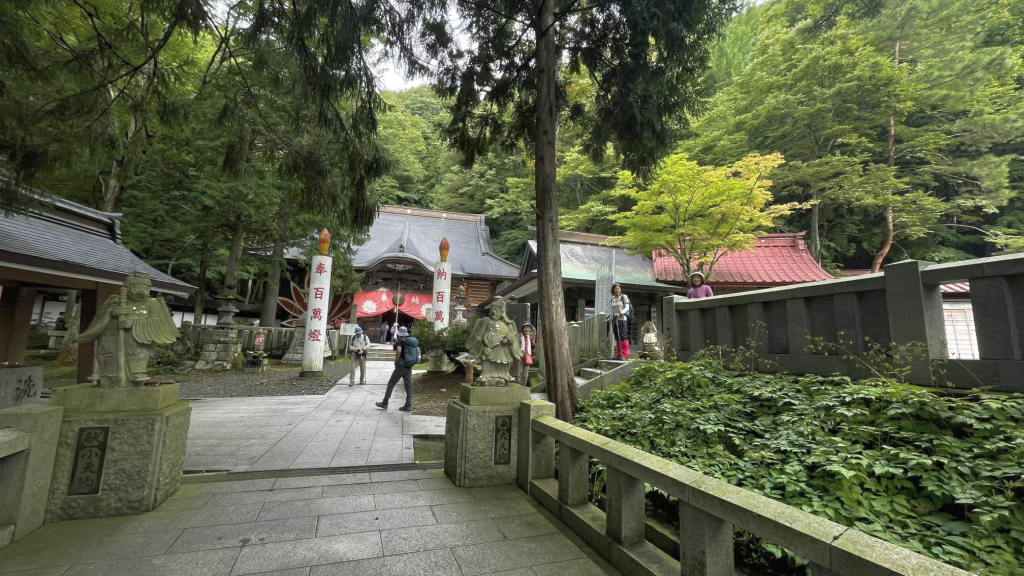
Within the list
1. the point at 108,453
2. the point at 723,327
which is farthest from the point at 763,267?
the point at 108,453

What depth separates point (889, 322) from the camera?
3.76 meters

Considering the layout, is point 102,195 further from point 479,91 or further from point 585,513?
point 585,513

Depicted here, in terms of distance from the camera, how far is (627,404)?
492cm

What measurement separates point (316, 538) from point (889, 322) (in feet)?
17.5

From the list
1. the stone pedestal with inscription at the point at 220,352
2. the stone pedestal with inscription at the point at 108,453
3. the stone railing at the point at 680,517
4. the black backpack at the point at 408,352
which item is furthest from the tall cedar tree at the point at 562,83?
the stone pedestal with inscription at the point at 220,352

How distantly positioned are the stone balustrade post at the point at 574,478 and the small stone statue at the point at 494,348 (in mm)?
1131

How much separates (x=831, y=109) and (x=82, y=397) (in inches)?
800

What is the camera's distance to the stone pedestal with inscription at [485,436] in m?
3.83

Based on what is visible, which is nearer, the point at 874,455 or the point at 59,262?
the point at 874,455

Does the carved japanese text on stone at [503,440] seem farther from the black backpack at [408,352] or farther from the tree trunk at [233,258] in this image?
the tree trunk at [233,258]

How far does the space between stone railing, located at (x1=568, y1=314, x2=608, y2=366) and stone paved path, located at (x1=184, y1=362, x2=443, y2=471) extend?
4160mm

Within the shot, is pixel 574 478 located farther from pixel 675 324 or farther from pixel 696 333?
pixel 675 324

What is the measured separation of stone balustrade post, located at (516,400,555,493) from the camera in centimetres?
379

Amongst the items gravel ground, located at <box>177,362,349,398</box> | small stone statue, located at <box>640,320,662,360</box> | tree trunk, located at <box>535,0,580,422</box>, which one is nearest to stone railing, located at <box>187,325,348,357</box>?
gravel ground, located at <box>177,362,349,398</box>
